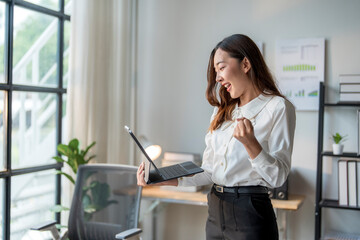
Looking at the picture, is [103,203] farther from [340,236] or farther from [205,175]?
[340,236]

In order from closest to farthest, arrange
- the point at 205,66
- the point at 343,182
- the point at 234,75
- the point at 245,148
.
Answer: the point at 245,148
the point at 234,75
the point at 343,182
the point at 205,66

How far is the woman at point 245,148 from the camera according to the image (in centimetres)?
165

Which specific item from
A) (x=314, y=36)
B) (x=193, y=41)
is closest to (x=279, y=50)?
(x=314, y=36)

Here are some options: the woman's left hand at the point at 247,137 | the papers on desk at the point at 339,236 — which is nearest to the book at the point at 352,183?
the papers on desk at the point at 339,236

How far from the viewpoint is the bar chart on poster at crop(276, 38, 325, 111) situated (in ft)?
10.9

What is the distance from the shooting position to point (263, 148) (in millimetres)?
1693

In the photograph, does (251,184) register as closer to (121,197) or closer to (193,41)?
(121,197)

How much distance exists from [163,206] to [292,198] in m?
1.17

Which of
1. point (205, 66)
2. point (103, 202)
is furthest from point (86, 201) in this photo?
point (205, 66)

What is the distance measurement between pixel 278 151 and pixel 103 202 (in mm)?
1414

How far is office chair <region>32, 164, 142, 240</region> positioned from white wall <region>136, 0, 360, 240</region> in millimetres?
1135

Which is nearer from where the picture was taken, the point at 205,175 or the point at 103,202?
the point at 205,175

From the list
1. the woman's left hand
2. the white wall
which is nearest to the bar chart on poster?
the white wall

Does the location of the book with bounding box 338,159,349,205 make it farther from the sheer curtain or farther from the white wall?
the sheer curtain
